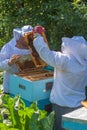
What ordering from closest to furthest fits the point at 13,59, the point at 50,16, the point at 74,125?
the point at 74,125, the point at 13,59, the point at 50,16

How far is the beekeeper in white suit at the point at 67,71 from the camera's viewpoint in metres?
4.21

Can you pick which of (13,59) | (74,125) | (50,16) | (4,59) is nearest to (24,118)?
(74,125)

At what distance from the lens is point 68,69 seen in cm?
426

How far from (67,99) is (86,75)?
1.06ft

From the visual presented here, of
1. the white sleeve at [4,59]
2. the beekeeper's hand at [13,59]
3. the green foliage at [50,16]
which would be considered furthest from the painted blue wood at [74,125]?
the green foliage at [50,16]

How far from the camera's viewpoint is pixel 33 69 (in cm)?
499

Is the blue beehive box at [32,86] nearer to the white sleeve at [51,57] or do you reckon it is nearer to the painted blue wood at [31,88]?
the painted blue wood at [31,88]

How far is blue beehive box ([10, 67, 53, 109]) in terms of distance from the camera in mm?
4441

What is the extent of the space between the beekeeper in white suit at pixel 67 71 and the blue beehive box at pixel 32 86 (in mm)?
123

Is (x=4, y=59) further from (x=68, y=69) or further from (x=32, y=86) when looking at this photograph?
(x=68, y=69)

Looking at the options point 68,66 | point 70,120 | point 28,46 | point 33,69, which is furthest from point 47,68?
point 70,120

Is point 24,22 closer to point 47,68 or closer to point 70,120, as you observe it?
point 47,68

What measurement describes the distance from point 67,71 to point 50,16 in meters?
2.25

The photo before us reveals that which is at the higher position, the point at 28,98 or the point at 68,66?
the point at 68,66
